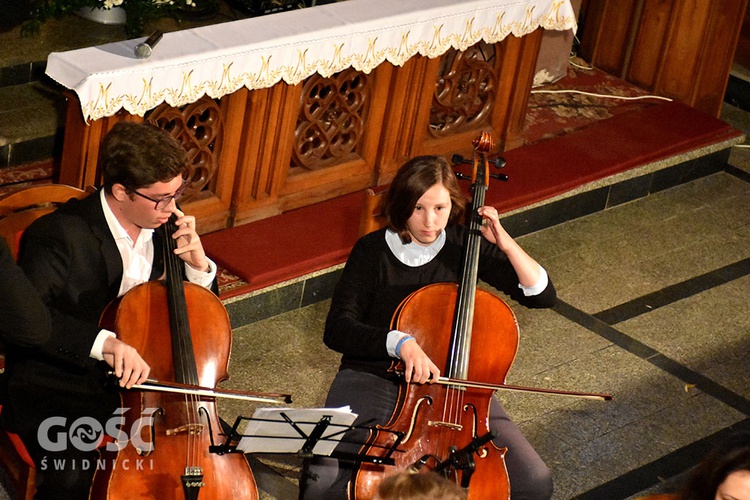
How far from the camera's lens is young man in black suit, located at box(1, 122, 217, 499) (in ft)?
10.3

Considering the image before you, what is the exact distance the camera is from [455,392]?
3271mm

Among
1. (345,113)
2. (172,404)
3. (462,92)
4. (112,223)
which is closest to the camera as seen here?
(172,404)

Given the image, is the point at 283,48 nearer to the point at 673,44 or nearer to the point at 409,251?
the point at 409,251

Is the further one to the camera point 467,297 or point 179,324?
point 467,297

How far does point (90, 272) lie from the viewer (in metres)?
3.20

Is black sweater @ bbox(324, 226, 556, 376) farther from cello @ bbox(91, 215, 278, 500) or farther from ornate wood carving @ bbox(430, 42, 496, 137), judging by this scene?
ornate wood carving @ bbox(430, 42, 496, 137)

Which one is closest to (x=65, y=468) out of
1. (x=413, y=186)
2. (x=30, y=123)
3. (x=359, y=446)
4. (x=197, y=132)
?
(x=359, y=446)

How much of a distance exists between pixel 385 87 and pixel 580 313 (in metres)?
1.38

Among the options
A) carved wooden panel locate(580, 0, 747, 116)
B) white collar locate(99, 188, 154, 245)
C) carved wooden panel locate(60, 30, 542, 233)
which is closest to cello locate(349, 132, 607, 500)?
white collar locate(99, 188, 154, 245)

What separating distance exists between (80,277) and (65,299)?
73mm

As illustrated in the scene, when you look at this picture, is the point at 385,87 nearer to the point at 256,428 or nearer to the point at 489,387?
the point at 489,387

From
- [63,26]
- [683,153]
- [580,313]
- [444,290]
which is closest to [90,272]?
[444,290]

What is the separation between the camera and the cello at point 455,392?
10.3 ft

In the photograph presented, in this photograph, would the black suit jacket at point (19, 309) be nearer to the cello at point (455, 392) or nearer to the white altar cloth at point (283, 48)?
the cello at point (455, 392)
